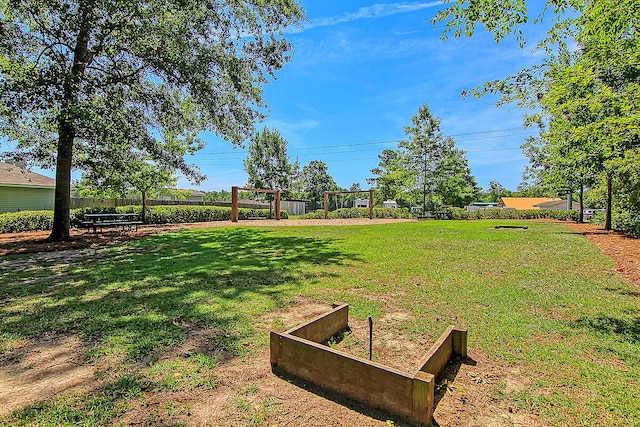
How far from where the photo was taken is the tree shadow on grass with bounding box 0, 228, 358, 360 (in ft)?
9.74

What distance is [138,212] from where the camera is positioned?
17156mm

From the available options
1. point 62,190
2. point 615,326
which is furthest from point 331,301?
point 62,190

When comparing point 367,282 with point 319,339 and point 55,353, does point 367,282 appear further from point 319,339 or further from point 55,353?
point 55,353

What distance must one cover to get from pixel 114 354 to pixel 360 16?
12.8 meters

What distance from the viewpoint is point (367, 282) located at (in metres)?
4.83

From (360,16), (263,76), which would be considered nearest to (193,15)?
(263,76)

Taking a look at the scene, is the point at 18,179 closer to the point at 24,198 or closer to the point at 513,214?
the point at 24,198

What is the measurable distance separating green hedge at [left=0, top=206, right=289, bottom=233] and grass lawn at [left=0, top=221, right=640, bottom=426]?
28.8ft

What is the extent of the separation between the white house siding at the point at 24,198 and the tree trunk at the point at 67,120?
9.85 meters

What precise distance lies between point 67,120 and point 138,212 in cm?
1029

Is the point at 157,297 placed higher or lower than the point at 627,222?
lower

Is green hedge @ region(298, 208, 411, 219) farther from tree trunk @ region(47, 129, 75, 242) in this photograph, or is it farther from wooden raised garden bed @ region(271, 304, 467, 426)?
wooden raised garden bed @ region(271, 304, 467, 426)

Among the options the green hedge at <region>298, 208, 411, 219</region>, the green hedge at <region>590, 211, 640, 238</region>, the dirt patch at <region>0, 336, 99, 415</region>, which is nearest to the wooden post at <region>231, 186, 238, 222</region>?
the green hedge at <region>298, 208, 411, 219</region>

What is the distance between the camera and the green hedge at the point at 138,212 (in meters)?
12.4
